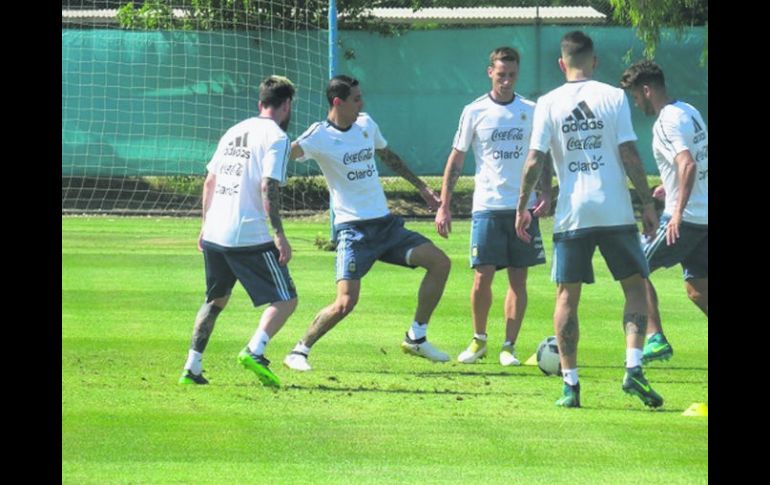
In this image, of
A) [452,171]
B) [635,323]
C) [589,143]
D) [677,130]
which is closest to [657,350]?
[677,130]

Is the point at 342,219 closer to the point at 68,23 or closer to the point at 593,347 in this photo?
the point at 593,347

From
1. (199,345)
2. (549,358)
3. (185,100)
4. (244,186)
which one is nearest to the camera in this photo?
(199,345)

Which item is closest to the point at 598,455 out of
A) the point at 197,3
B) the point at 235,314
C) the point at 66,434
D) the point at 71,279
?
the point at 66,434

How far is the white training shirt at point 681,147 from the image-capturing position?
36.8ft

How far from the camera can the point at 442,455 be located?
26.9ft

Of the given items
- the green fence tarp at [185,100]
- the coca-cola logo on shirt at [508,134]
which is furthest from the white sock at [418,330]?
the green fence tarp at [185,100]

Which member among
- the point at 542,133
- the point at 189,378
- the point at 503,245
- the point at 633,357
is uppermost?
the point at 542,133

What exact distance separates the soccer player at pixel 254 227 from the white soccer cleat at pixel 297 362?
2.18 feet

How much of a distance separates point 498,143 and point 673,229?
1.66 meters

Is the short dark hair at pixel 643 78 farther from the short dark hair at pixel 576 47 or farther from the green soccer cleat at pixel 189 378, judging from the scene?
the green soccer cleat at pixel 189 378

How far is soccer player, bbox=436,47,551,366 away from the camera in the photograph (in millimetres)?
11883

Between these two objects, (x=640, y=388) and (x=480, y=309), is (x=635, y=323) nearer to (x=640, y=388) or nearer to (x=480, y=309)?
(x=640, y=388)

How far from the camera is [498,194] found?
12.0 m

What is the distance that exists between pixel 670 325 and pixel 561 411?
171 inches
